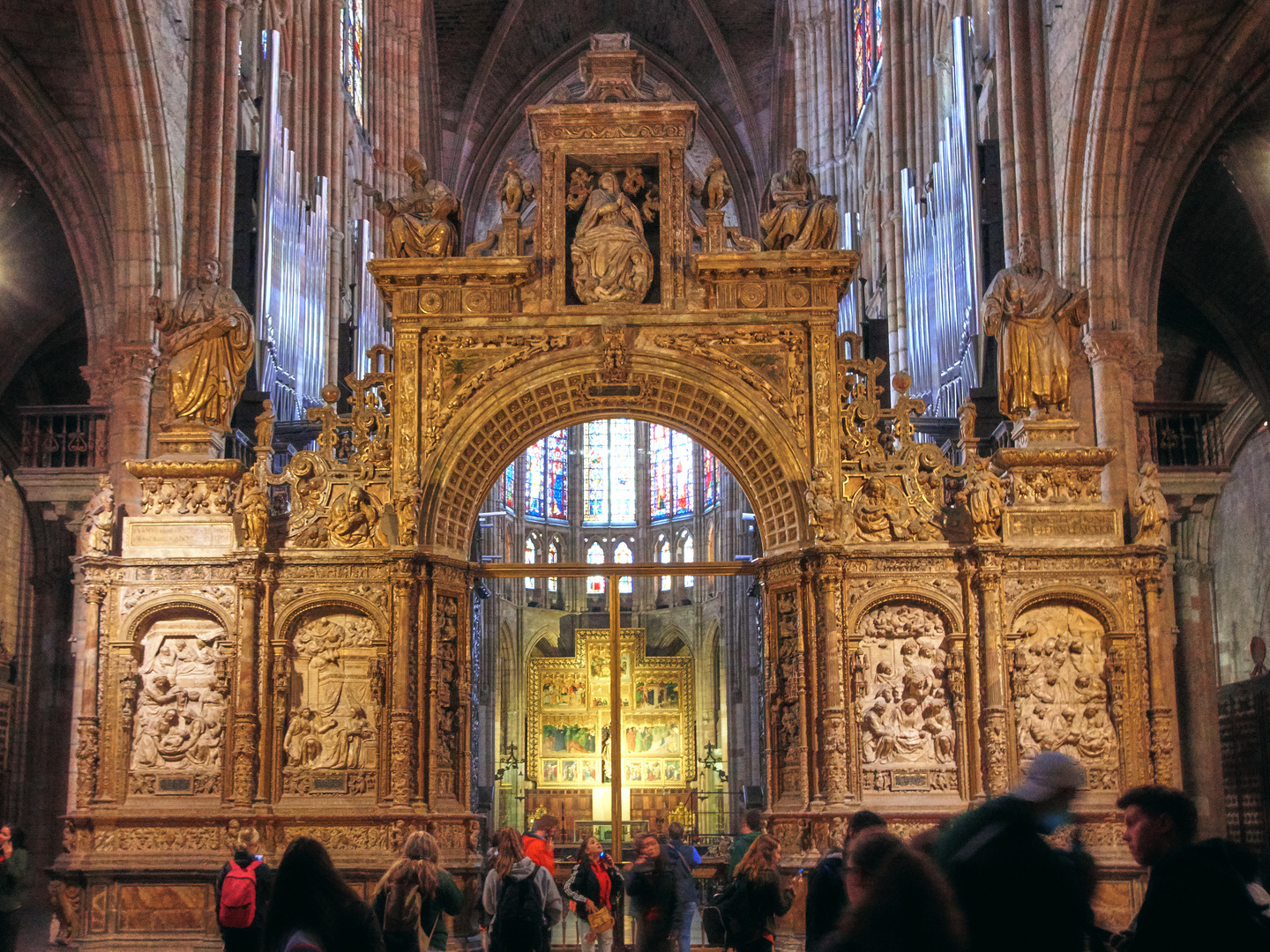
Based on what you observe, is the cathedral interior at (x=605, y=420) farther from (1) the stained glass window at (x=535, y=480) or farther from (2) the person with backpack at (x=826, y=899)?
(1) the stained glass window at (x=535, y=480)

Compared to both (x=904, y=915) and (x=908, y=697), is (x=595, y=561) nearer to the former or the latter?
(x=908, y=697)

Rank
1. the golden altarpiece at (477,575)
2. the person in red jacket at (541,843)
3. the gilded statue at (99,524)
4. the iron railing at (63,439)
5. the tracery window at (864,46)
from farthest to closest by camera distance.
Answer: the tracery window at (864,46)
the iron railing at (63,439)
the gilded statue at (99,524)
the golden altarpiece at (477,575)
the person in red jacket at (541,843)

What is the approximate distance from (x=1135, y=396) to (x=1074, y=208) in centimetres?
265

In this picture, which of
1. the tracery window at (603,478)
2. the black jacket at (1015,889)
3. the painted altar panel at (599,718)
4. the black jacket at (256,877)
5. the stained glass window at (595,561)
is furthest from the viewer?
the tracery window at (603,478)

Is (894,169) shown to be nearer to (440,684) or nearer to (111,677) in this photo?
(440,684)

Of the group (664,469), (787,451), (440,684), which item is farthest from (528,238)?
(664,469)

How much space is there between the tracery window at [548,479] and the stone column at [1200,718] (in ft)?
99.5

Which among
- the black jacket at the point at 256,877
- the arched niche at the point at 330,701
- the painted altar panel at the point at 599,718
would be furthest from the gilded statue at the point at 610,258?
the painted altar panel at the point at 599,718

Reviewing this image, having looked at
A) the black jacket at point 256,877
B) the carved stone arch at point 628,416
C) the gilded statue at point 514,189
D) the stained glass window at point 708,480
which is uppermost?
the stained glass window at point 708,480

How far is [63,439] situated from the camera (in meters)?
18.4

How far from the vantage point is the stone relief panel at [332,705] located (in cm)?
1518

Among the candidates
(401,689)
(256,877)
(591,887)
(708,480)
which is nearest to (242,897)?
(256,877)

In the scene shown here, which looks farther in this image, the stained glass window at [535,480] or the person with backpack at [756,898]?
the stained glass window at [535,480]

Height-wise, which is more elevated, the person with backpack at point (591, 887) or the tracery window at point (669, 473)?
the tracery window at point (669, 473)
